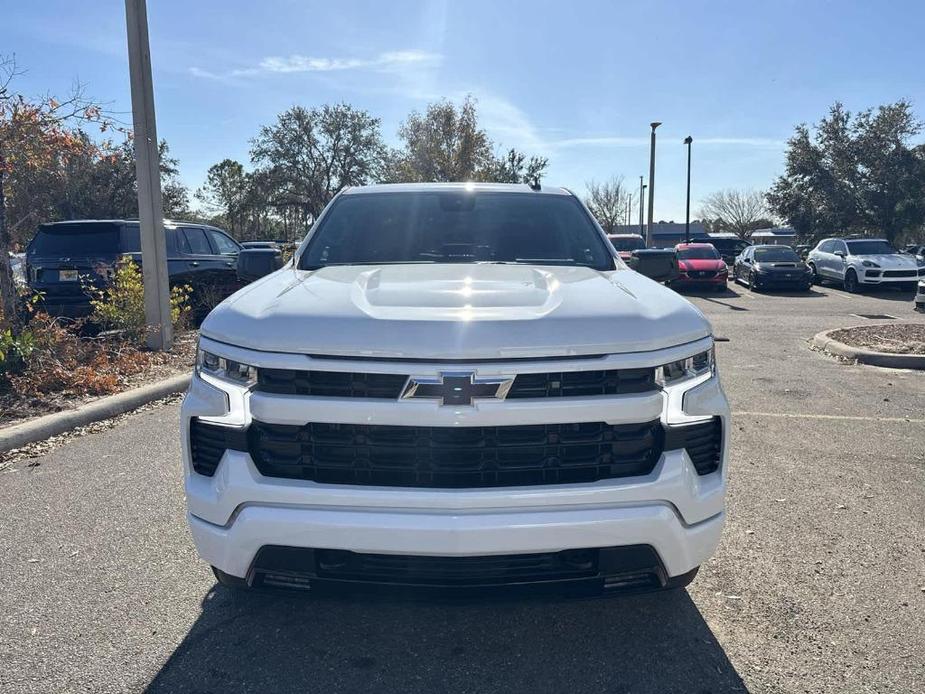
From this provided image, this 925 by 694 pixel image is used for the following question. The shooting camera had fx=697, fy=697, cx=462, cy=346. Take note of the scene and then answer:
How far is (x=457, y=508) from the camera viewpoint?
223cm

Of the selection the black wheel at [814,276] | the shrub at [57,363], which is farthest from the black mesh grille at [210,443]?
the black wheel at [814,276]

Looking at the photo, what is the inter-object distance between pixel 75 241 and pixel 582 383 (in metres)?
9.38

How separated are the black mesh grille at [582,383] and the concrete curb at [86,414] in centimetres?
457

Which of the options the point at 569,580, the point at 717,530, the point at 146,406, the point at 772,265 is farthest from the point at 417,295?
the point at 772,265

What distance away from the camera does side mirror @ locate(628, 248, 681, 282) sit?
3.97 metres

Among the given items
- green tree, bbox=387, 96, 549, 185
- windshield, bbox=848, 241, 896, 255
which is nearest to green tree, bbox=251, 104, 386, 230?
green tree, bbox=387, 96, 549, 185

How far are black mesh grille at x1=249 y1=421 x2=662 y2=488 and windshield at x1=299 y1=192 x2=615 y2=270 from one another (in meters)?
1.38

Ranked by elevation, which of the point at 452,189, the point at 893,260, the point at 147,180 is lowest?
the point at 893,260

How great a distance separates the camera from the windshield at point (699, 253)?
21.3 metres

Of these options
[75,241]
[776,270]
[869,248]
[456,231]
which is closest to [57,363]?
[75,241]

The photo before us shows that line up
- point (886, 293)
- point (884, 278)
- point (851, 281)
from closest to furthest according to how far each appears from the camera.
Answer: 1. point (884, 278)
2. point (886, 293)
3. point (851, 281)

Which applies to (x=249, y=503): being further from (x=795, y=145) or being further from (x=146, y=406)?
(x=795, y=145)

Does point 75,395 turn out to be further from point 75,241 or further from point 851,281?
point 851,281

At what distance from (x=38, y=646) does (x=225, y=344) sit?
1436 mm
